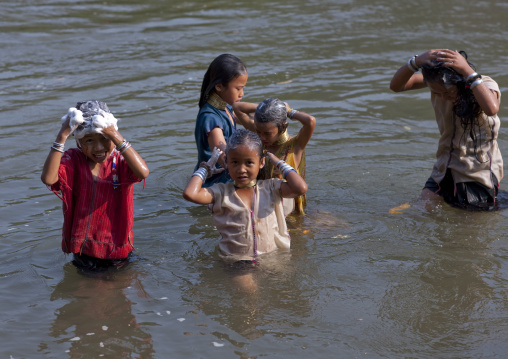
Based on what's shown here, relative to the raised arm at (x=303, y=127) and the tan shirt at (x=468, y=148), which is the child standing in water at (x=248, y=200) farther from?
Answer: the tan shirt at (x=468, y=148)

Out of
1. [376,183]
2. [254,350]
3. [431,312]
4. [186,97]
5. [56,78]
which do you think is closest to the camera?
[254,350]

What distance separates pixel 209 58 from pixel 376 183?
4.57m

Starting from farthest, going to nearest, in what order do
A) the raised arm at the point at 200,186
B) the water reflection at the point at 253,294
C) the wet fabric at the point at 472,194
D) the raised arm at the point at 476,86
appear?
the wet fabric at the point at 472,194, the raised arm at the point at 476,86, the raised arm at the point at 200,186, the water reflection at the point at 253,294

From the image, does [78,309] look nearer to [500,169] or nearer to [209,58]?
[500,169]

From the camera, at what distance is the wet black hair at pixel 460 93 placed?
5.44 m

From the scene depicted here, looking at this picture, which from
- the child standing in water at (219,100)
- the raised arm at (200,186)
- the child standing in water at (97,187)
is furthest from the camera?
the child standing in water at (219,100)

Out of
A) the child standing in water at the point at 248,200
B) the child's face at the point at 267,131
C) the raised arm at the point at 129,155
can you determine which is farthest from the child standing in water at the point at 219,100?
the raised arm at the point at 129,155

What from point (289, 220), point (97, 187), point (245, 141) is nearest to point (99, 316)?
point (97, 187)

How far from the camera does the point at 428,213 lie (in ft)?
19.8

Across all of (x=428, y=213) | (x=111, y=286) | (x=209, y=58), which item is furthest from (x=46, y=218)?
(x=209, y=58)

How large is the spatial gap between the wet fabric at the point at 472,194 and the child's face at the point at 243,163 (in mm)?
1965

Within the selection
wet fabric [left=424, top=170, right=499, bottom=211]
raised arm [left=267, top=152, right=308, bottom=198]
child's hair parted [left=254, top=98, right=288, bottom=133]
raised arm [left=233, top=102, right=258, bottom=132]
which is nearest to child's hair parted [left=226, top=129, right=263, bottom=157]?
raised arm [left=267, top=152, right=308, bottom=198]

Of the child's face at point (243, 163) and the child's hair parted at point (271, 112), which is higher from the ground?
the child's hair parted at point (271, 112)

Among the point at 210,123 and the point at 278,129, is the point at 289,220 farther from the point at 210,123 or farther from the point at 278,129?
the point at 210,123
